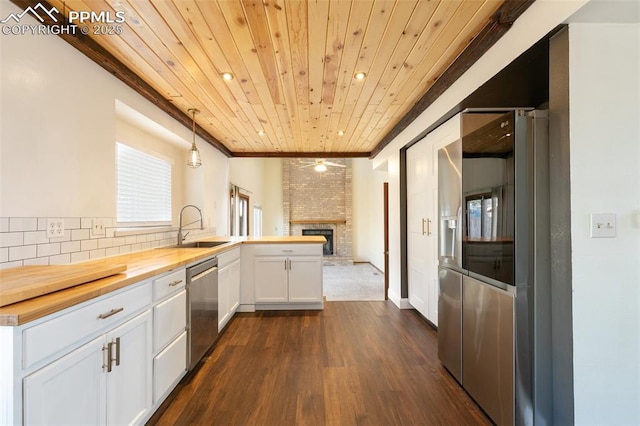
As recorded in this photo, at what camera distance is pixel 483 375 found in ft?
5.77

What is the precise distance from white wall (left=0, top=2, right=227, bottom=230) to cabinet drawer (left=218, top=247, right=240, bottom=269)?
107 centimetres

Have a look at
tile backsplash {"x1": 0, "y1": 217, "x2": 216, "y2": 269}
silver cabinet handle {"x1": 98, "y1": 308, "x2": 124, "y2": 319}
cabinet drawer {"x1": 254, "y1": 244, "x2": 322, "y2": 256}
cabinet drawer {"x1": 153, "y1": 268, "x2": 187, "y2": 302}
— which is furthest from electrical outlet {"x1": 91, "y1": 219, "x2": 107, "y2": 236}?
cabinet drawer {"x1": 254, "y1": 244, "x2": 322, "y2": 256}

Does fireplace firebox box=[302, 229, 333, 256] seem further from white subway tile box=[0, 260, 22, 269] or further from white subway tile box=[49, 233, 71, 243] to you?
white subway tile box=[0, 260, 22, 269]

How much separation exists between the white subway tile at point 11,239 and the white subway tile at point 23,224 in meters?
0.02

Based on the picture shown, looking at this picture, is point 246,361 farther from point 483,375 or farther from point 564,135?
point 564,135

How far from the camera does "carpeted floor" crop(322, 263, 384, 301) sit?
191 inches

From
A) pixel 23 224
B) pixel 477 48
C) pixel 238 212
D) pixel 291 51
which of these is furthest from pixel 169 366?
pixel 238 212

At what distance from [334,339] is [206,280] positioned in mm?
1373

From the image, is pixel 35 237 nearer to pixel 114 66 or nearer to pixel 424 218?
pixel 114 66

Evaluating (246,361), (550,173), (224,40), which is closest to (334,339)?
(246,361)

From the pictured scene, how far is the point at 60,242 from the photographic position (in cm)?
174

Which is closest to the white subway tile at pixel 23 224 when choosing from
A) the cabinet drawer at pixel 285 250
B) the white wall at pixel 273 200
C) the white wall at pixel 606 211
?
the cabinet drawer at pixel 285 250

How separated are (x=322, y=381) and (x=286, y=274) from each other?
1707mm

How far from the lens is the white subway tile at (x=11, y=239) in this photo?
1.41m
